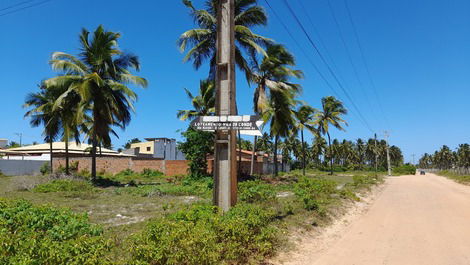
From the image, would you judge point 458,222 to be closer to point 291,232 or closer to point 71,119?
point 291,232

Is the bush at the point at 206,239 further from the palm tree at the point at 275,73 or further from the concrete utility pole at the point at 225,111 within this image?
the palm tree at the point at 275,73

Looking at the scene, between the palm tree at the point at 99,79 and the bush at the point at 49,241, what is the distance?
46.6 feet

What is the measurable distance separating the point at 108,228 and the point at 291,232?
3987 millimetres

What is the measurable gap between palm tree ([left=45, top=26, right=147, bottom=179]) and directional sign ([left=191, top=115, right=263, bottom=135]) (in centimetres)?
1346

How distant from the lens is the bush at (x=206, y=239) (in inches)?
161

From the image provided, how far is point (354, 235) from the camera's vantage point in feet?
24.8

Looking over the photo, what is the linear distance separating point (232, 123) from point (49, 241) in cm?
406

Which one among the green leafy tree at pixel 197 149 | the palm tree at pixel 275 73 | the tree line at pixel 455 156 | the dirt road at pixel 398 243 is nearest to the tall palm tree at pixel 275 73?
the palm tree at pixel 275 73

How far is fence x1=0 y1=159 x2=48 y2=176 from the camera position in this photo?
3008 centimetres

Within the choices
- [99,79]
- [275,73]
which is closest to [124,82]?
[99,79]

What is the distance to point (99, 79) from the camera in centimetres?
1844

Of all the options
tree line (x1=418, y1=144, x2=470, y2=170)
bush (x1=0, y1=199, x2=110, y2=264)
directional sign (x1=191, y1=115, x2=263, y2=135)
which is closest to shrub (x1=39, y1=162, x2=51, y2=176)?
bush (x1=0, y1=199, x2=110, y2=264)

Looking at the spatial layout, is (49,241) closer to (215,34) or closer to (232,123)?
(232,123)

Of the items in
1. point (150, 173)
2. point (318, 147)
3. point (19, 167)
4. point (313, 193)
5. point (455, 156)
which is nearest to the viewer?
point (313, 193)
